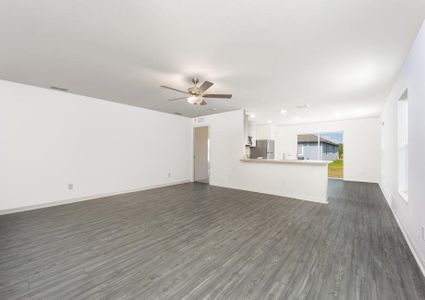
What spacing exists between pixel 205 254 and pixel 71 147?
420 cm

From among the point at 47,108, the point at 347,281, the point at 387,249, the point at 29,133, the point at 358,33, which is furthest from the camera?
the point at 47,108

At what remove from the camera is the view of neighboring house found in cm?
826

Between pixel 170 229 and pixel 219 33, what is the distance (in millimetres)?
2828

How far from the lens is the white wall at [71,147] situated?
145 inches

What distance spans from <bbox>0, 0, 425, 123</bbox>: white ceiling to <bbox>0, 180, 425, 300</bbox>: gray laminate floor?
2.59m

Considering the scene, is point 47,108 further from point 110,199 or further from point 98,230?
point 98,230

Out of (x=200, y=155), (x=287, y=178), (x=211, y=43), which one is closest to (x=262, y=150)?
(x=287, y=178)

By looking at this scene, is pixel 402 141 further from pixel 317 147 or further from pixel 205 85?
pixel 317 147

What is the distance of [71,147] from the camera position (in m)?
4.41

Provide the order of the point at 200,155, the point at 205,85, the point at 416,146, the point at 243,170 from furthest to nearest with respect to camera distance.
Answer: the point at 200,155 < the point at 243,170 < the point at 205,85 < the point at 416,146

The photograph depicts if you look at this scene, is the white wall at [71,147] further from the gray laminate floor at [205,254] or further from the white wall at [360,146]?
the white wall at [360,146]

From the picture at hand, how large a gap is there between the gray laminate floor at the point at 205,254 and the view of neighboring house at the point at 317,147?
4.76 m

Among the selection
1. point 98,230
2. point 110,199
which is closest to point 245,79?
point 98,230

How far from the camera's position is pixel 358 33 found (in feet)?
6.82
